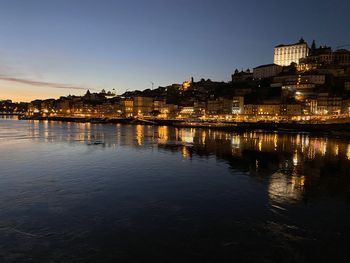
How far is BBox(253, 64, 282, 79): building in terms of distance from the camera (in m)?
108

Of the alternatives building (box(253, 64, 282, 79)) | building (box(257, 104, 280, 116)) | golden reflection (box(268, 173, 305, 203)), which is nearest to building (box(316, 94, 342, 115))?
building (box(257, 104, 280, 116))

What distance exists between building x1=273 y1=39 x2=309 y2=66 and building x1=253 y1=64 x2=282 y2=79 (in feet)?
22.9

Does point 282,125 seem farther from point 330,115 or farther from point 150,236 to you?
point 150,236

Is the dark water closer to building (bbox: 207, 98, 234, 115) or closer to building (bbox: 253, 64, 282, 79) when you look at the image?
building (bbox: 207, 98, 234, 115)

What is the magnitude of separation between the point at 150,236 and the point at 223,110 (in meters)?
90.9

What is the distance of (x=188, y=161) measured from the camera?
22.0 meters

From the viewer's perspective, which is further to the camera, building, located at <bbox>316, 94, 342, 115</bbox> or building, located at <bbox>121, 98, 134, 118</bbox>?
building, located at <bbox>121, 98, 134, 118</bbox>

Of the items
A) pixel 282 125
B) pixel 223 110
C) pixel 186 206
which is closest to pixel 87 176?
pixel 186 206

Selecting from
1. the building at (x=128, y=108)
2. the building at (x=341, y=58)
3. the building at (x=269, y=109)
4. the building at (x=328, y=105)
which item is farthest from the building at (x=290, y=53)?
the building at (x=128, y=108)

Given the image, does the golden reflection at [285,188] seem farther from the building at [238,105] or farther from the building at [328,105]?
the building at [238,105]

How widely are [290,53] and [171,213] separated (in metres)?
116

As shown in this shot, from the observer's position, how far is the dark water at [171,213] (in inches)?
305

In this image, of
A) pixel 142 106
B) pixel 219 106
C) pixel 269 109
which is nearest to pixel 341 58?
pixel 269 109

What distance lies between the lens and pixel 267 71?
361 ft
